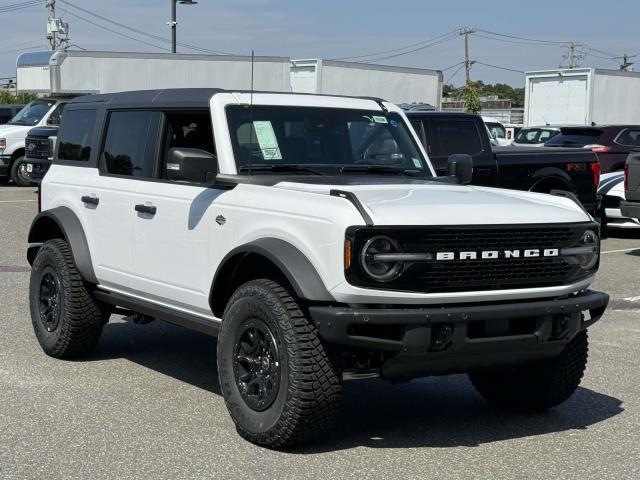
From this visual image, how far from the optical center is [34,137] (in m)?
21.8

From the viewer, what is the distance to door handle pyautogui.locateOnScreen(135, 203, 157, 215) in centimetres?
653

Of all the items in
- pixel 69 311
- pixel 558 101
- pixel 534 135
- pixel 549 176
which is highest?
pixel 558 101

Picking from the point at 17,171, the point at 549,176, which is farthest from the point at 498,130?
the point at 549,176

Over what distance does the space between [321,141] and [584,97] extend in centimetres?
2818

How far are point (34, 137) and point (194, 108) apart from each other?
52.7 ft

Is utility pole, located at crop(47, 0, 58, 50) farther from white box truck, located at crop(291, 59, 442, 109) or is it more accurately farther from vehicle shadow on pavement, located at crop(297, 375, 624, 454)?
vehicle shadow on pavement, located at crop(297, 375, 624, 454)

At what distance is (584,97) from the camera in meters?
33.4

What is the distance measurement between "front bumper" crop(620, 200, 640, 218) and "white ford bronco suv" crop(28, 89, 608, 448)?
7563mm

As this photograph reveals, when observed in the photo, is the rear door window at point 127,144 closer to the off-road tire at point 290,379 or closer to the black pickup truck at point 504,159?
the off-road tire at point 290,379

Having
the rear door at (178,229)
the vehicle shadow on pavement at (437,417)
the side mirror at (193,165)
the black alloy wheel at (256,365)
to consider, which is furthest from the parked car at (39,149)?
the black alloy wheel at (256,365)

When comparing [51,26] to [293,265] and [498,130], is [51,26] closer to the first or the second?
[498,130]

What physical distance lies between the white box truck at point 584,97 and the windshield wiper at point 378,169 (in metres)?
27.5

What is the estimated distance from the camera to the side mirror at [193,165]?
19.6 ft

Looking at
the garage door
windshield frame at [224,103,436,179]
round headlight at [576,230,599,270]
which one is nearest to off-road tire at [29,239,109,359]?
windshield frame at [224,103,436,179]
